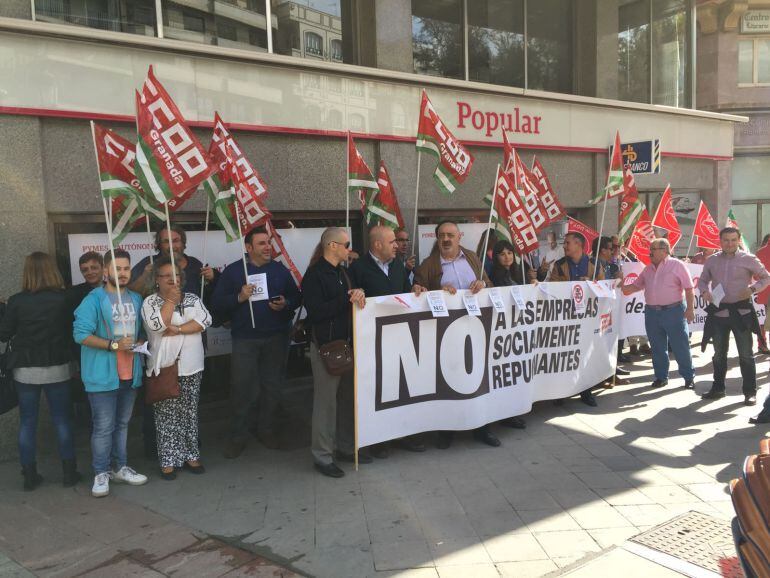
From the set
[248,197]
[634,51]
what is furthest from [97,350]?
[634,51]

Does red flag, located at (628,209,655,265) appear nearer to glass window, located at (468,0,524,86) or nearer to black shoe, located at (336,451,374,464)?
glass window, located at (468,0,524,86)

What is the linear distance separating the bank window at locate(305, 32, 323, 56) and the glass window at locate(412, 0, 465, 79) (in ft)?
5.51

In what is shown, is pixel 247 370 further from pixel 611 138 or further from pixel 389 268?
pixel 611 138

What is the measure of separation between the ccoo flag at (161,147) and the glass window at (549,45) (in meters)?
7.66

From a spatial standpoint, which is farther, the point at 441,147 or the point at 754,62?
the point at 754,62

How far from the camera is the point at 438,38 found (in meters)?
9.94

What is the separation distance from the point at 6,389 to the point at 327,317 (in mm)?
2599

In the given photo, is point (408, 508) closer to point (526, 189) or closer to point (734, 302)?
point (526, 189)

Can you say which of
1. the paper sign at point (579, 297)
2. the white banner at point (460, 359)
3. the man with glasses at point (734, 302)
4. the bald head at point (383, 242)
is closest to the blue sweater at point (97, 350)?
the white banner at point (460, 359)

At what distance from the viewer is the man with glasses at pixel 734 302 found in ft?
23.5

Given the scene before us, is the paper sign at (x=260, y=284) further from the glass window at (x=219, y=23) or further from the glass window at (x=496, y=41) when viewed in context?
the glass window at (x=496, y=41)

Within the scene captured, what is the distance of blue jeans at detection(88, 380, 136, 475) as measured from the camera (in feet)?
16.4

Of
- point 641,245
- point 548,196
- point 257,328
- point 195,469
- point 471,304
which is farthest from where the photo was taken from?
point 641,245

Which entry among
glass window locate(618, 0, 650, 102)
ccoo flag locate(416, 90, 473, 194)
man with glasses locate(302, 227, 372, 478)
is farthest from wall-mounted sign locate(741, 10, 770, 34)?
man with glasses locate(302, 227, 372, 478)
